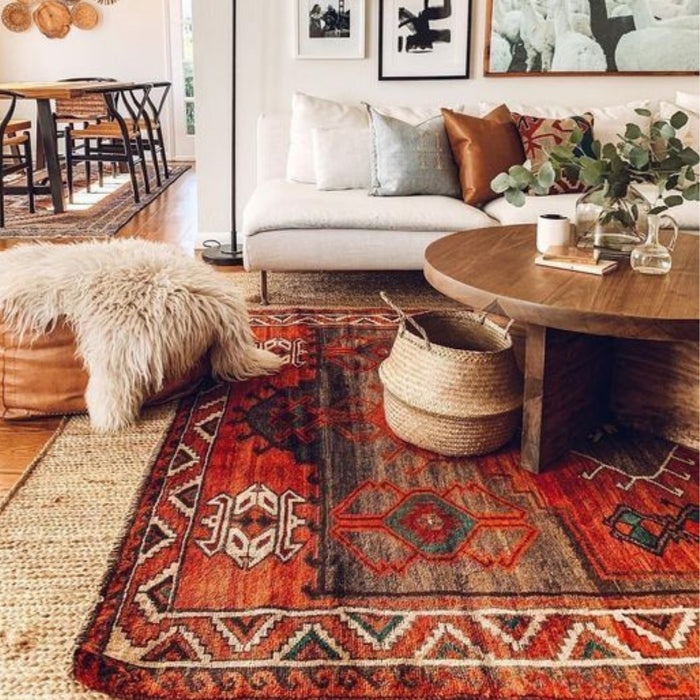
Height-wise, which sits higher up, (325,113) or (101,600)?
(325,113)

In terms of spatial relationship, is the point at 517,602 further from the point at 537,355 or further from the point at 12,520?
the point at 12,520

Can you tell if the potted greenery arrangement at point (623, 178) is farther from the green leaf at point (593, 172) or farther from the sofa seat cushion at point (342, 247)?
the sofa seat cushion at point (342, 247)

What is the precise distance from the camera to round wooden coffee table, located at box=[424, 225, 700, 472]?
67.4 inches

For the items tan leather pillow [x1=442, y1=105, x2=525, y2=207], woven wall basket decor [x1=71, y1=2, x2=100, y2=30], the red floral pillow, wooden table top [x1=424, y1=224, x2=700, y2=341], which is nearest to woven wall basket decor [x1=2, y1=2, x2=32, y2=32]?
woven wall basket decor [x1=71, y1=2, x2=100, y2=30]

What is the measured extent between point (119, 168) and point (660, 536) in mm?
6570

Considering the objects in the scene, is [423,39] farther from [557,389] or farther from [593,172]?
[557,389]

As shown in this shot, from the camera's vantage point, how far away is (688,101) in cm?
388

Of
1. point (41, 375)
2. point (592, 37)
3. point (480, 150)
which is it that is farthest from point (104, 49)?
point (41, 375)

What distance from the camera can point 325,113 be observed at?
370cm

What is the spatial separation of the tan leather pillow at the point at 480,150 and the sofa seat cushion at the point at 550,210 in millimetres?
94

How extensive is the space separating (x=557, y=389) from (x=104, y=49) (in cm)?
766

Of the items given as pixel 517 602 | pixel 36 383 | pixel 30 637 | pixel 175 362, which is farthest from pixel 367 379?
pixel 30 637

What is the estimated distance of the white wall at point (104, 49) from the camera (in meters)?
8.12

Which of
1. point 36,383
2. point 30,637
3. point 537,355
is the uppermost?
point 537,355
